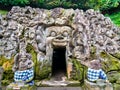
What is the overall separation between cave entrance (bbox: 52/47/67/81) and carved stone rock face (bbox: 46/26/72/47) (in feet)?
1.49

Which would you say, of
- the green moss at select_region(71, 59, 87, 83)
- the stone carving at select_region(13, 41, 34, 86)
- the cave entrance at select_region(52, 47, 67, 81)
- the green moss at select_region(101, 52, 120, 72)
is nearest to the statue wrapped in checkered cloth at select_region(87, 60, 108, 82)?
the green moss at select_region(71, 59, 87, 83)

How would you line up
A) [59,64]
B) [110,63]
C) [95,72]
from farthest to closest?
1. [59,64]
2. [110,63]
3. [95,72]

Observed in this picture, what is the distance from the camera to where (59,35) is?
10.4 m

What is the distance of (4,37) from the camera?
11633mm

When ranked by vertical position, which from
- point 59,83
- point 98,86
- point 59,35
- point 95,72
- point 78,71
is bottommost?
point 59,83

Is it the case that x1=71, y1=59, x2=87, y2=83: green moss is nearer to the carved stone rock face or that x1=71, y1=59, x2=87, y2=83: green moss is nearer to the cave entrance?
the cave entrance

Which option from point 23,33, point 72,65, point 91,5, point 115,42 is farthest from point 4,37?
point 91,5

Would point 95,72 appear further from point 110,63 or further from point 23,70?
point 23,70

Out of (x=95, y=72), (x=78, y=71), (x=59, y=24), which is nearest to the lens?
(x=95, y=72)

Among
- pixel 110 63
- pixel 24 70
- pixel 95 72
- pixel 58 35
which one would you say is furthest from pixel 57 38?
pixel 110 63

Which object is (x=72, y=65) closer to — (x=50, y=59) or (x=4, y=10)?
(x=50, y=59)

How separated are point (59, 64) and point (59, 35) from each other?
6.38 feet

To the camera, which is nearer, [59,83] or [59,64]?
[59,83]

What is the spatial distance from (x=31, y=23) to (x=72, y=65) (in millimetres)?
2723
